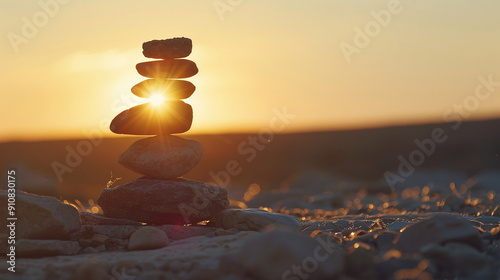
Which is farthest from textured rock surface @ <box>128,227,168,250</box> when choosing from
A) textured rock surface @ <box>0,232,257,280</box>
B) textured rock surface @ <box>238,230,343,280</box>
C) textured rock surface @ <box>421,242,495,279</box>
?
textured rock surface @ <box>421,242,495,279</box>

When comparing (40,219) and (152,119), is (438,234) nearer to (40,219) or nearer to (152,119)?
(40,219)

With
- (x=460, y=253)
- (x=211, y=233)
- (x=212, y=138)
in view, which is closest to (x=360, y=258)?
(x=460, y=253)

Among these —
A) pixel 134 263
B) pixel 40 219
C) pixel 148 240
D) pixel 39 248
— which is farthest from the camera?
pixel 40 219

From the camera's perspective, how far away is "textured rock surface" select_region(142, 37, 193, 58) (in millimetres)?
10797

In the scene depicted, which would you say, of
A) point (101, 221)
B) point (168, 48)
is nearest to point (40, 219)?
point (101, 221)

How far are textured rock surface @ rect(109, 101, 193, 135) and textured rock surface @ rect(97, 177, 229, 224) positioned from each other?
2.77ft

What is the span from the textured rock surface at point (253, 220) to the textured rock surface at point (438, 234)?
2.55m

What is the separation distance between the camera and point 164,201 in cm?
1049

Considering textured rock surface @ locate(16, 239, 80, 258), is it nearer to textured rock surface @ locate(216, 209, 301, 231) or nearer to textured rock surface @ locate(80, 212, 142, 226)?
textured rock surface @ locate(80, 212, 142, 226)

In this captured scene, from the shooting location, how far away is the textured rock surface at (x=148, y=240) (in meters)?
8.55

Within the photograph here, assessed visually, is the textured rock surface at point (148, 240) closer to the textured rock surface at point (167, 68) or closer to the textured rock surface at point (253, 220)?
the textured rock surface at point (253, 220)

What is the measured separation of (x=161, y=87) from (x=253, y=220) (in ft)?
8.81

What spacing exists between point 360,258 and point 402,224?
11.7 ft

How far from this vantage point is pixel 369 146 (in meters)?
47.9
